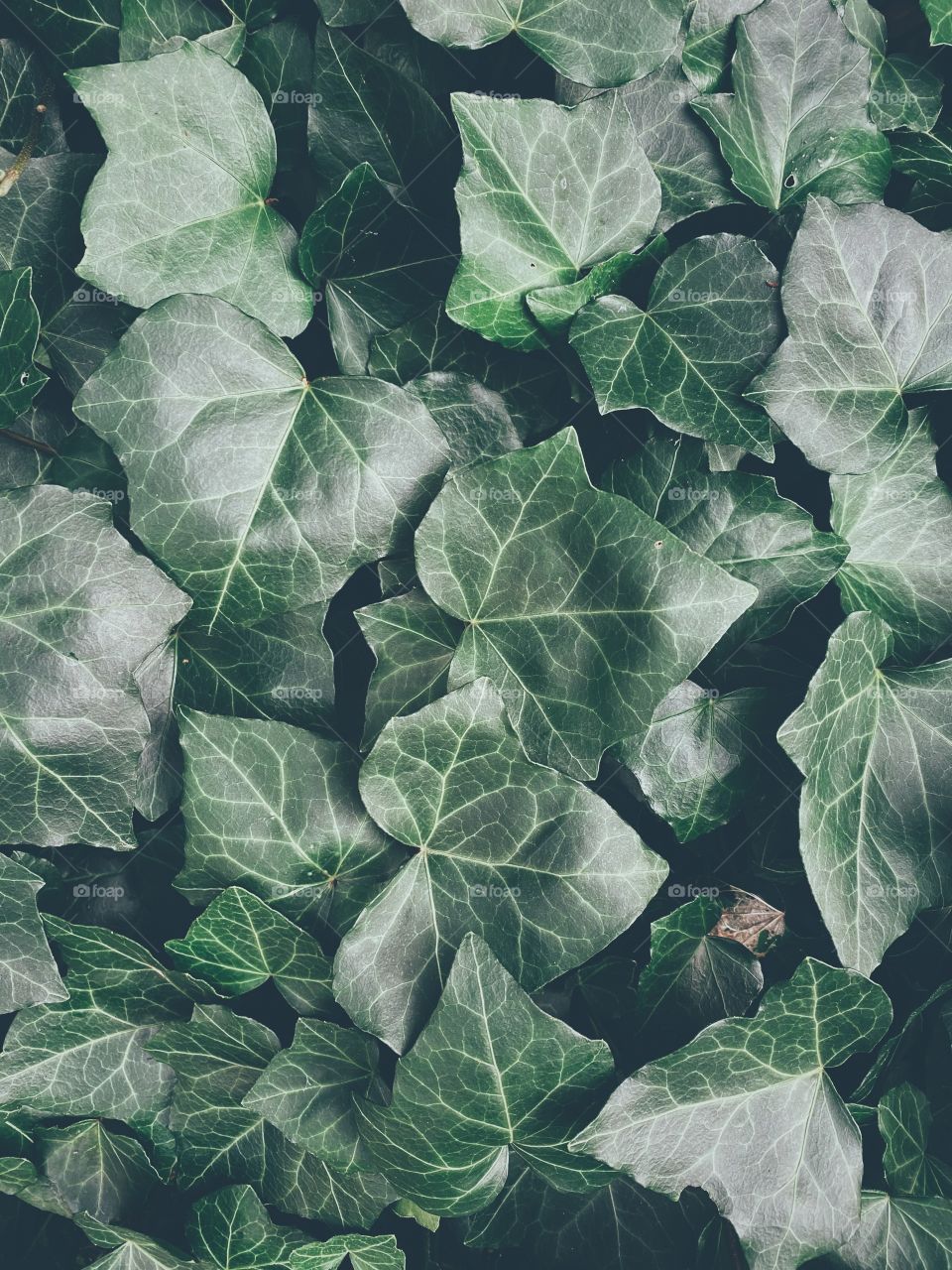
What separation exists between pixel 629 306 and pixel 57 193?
0.47 meters

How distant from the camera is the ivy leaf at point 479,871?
2.39ft

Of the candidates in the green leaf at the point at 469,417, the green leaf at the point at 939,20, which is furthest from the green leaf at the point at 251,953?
the green leaf at the point at 939,20

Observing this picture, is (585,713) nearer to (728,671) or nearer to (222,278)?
(728,671)

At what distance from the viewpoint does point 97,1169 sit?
2.81ft

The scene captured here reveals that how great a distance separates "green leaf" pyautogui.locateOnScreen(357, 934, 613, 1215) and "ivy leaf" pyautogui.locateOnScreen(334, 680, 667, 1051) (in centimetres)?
4

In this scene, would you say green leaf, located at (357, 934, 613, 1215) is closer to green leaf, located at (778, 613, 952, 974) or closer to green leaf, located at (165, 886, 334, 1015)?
green leaf, located at (165, 886, 334, 1015)

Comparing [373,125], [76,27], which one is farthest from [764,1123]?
[76,27]

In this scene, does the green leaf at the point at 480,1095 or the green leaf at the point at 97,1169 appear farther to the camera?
the green leaf at the point at 97,1169

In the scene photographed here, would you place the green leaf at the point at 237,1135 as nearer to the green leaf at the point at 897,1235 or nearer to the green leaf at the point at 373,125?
the green leaf at the point at 897,1235

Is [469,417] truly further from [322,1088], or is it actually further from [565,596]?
[322,1088]

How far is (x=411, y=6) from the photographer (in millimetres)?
727

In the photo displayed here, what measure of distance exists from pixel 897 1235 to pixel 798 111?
920mm

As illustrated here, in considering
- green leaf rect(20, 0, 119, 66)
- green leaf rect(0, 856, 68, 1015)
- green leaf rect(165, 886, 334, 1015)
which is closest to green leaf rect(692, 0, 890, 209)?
green leaf rect(20, 0, 119, 66)

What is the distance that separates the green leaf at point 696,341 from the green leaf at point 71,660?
0.38 metres
